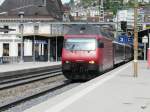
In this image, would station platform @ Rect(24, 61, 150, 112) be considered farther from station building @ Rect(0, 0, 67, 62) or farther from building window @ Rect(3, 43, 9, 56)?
building window @ Rect(3, 43, 9, 56)

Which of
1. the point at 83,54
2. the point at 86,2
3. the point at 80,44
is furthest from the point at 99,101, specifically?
the point at 86,2

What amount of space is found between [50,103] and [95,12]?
136852 mm

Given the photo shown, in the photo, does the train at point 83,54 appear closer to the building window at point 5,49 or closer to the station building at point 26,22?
the station building at point 26,22

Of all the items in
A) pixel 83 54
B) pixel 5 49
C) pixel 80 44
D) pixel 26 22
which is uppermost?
pixel 26 22

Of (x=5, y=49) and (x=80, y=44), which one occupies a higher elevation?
(x=80, y=44)

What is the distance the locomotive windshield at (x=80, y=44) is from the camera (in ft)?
92.3

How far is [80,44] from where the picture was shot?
2823 centimetres

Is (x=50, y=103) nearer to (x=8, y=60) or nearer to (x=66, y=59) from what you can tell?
(x=66, y=59)

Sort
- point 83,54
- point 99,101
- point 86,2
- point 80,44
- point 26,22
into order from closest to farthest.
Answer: point 99,101 < point 83,54 < point 80,44 < point 26,22 < point 86,2

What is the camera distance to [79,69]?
1085 inches

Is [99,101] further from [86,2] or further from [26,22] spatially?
[86,2]

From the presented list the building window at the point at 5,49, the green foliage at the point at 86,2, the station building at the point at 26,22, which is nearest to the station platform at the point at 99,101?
the station building at the point at 26,22

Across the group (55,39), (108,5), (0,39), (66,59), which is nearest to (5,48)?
(0,39)

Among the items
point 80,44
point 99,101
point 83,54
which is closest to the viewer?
point 99,101
